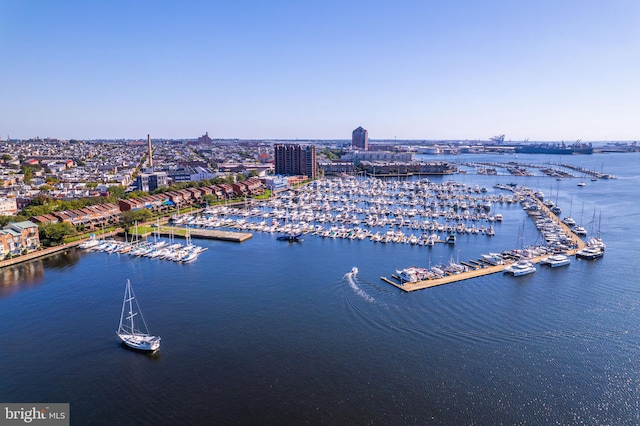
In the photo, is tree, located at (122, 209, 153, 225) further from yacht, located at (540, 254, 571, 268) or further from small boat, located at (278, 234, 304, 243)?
yacht, located at (540, 254, 571, 268)

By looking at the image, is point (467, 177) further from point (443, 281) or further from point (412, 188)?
point (443, 281)

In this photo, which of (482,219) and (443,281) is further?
(482,219)

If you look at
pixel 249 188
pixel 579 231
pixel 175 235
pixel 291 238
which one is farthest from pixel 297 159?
pixel 579 231

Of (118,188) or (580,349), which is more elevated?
(118,188)

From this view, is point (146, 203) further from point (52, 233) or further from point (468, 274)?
point (468, 274)

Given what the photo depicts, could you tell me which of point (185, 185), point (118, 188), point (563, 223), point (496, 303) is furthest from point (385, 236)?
point (118, 188)

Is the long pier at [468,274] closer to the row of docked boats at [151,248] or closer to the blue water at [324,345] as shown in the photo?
the blue water at [324,345]
